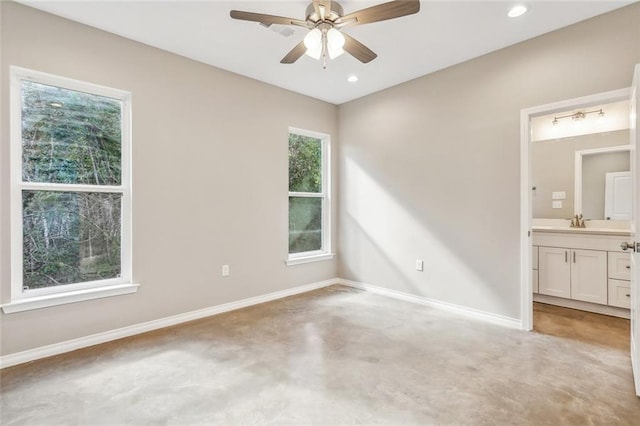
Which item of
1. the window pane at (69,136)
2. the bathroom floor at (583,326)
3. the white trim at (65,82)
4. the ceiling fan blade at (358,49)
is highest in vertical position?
the ceiling fan blade at (358,49)

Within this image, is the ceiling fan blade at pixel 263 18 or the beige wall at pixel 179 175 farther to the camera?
the beige wall at pixel 179 175

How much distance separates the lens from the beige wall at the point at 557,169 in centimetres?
375

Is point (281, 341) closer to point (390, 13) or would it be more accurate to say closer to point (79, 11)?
point (390, 13)

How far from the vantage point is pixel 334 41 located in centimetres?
218

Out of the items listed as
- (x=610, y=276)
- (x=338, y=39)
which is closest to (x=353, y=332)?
(x=338, y=39)

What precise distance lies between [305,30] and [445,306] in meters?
3.22

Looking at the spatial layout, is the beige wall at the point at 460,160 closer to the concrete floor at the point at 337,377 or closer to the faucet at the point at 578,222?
the concrete floor at the point at 337,377

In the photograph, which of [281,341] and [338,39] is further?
[281,341]

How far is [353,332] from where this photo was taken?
9.63ft

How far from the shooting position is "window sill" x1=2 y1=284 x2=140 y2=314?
2.34 metres

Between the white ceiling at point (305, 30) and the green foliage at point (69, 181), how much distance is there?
0.74 meters

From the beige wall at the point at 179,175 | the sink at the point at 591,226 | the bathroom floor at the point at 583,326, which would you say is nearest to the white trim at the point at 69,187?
the beige wall at the point at 179,175

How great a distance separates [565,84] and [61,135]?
4344 millimetres

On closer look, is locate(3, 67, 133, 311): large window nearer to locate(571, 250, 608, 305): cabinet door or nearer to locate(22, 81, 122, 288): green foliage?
locate(22, 81, 122, 288): green foliage
